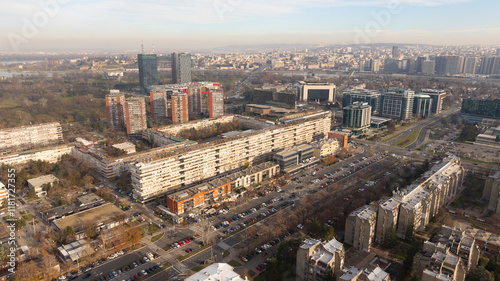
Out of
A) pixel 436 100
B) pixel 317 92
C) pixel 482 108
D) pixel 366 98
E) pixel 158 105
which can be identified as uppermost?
pixel 366 98

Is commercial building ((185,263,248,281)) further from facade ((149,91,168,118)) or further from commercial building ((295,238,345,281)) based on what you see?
facade ((149,91,168,118))

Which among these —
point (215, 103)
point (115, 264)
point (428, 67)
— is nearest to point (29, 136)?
point (215, 103)

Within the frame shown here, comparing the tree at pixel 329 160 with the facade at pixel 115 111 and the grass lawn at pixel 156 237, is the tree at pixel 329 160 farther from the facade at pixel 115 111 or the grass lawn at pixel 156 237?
the facade at pixel 115 111

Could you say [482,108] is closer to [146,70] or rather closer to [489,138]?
[489,138]

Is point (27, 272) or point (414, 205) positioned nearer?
point (27, 272)

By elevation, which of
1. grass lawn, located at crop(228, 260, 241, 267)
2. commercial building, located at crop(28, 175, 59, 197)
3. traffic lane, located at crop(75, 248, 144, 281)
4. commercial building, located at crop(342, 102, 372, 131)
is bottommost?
traffic lane, located at crop(75, 248, 144, 281)

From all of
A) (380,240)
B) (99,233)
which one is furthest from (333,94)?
(99,233)

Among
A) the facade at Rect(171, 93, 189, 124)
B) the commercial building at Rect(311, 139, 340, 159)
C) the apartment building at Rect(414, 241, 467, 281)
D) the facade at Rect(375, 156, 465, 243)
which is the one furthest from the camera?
the facade at Rect(171, 93, 189, 124)

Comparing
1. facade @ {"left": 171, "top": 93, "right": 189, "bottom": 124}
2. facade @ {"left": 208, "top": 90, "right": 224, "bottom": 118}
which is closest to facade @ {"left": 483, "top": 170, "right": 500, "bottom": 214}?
facade @ {"left": 208, "top": 90, "right": 224, "bottom": 118}
